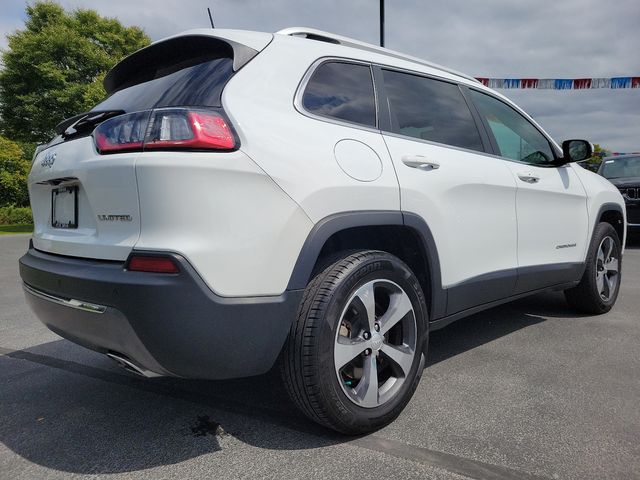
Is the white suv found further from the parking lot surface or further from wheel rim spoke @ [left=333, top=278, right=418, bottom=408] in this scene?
the parking lot surface

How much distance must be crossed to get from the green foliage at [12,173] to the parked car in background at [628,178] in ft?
79.4

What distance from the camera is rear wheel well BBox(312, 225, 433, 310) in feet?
7.20

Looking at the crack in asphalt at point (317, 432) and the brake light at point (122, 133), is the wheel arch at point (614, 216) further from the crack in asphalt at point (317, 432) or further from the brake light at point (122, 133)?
the brake light at point (122, 133)

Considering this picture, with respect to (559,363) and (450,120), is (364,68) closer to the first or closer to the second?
(450,120)

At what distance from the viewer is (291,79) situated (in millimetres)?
2121

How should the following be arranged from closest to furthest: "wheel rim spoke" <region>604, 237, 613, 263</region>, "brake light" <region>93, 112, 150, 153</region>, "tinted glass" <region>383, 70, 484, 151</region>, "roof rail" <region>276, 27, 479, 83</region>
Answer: "brake light" <region>93, 112, 150, 153</region>
"roof rail" <region>276, 27, 479, 83</region>
"tinted glass" <region>383, 70, 484, 151</region>
"wheel rim spoke" <region>604, 237, 613, 263</region>

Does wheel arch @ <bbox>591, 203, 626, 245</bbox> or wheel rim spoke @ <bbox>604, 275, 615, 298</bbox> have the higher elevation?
wheel arch @ <bbox>591, 203, 626, 245</bbox>

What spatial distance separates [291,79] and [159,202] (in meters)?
0.81

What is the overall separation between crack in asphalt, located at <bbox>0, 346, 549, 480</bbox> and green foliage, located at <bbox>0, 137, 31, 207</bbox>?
2438cm

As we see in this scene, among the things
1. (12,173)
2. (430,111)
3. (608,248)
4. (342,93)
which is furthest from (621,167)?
(12,173)

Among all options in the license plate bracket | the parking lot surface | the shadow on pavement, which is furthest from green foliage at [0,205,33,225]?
the license plate bracket

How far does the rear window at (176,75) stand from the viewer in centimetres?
197

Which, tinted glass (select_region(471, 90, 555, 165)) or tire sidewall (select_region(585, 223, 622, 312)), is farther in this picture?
tire sidewall (select_region(585, 223, 622, 312))

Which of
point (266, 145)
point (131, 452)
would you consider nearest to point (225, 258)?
point (266, 145)
